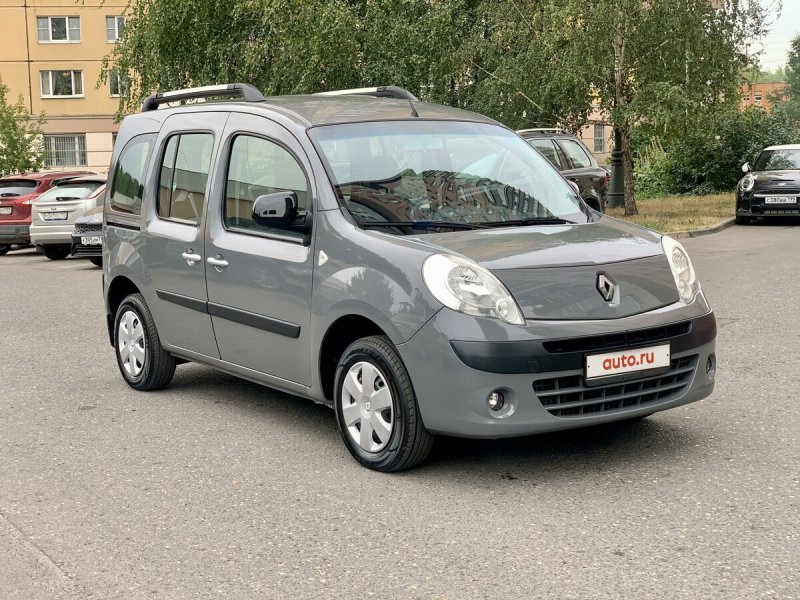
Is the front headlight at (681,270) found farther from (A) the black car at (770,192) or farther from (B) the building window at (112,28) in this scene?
(B) the building window at (112,28)

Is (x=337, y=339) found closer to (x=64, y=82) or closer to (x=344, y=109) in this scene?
(x=344, y=109)

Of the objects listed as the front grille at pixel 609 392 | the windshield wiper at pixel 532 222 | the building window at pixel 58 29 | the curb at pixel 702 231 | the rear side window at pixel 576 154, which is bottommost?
the curb at pixel 702 231

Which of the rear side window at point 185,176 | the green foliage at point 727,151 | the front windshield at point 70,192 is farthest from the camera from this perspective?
the green foliage at point 727,151

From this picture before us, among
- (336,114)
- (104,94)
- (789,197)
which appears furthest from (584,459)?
(104,94)

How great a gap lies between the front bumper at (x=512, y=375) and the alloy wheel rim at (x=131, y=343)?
2.92 metres

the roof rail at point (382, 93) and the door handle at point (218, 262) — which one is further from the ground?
the roof rail at point (382, 93)

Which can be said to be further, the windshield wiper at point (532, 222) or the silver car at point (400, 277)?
the windshield wiper at point (532, 222)

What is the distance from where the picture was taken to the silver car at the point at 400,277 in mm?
4988

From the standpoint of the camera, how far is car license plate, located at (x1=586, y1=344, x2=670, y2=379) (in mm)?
5020

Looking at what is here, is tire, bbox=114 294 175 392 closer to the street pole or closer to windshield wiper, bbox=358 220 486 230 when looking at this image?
windshield wiper, bbox=358 220 486 230

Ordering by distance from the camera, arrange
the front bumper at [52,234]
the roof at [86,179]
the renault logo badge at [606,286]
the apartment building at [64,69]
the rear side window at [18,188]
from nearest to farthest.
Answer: the renault logo badge at [606,286] → the roof at [86,179] → the front bumper at [52,234] → the rear side window at [18,188] → the apartment building at [64,69]

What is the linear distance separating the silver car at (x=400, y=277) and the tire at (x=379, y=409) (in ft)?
0.03

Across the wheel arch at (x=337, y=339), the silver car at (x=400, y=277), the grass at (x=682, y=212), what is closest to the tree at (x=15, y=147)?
the grass at (x=682, y=212)

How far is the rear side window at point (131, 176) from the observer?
7.45 meters
